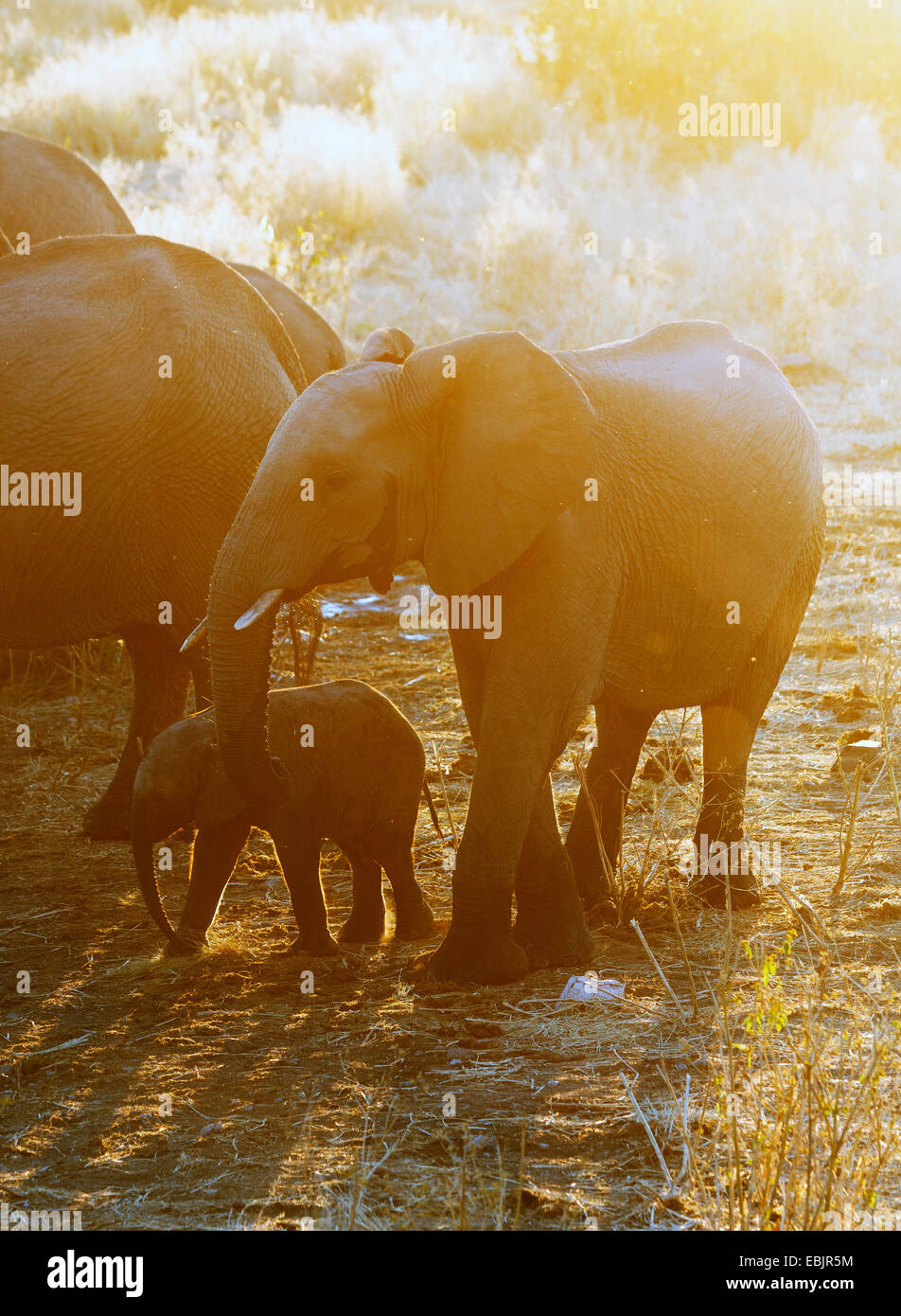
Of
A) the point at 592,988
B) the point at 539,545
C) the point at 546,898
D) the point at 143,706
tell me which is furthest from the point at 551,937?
the point at 143,706

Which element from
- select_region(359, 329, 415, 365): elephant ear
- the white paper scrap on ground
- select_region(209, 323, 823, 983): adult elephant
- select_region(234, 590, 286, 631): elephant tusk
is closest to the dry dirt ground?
the white paper scrap on ground

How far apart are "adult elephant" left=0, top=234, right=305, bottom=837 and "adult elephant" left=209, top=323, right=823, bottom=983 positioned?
1779 mm

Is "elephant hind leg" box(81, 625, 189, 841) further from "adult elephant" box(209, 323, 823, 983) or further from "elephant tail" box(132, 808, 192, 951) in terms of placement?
"adult elephant" box(209, 323, 823, 983)

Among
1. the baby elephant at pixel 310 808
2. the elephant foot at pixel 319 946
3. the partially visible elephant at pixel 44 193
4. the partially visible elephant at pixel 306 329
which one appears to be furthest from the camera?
the partially visible elephant at pixel 44 193

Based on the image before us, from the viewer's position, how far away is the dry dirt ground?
13.5ft

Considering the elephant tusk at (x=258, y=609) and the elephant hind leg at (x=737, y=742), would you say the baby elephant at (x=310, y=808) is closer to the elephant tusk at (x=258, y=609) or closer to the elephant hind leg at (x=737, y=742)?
the elephant tusk at (x=258, y=609)

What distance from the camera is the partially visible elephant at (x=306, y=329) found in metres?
9.81

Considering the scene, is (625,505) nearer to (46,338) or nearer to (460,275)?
(46,338)

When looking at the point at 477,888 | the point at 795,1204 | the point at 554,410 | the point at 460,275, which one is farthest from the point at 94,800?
the point at 460,275

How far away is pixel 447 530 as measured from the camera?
5.23 metres

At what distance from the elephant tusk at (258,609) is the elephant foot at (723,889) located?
2.42 m

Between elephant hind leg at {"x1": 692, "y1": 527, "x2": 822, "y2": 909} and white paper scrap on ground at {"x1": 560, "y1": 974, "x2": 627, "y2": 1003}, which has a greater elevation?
elephant hind leg at {"x1": 692, "y1": 527, "x2": 822, "y2": 909}

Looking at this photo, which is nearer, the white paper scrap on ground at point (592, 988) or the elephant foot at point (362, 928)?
the white paper scrap on ground at point (592, 988)

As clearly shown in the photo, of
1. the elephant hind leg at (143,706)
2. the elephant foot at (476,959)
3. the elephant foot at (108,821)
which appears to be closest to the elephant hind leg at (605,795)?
the elephant foot at (476,959)
